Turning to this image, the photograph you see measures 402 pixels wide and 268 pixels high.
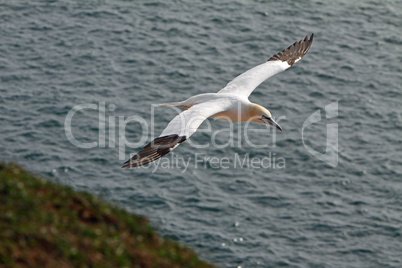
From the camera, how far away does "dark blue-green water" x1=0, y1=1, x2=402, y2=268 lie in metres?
28.2

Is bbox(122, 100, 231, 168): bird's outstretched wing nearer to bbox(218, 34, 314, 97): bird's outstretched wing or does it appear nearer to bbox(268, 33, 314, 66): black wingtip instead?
bbox(218, 34, 314, 97): bird's outstretched wing

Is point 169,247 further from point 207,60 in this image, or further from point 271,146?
point 207,60

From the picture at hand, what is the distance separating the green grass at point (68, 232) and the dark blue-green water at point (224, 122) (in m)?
8.18

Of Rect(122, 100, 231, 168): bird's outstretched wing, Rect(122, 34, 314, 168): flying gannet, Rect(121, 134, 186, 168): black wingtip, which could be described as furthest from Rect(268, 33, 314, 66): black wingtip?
Rect(121, 134, 186, 168): black wingtip

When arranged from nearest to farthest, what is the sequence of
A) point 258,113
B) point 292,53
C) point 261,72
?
1. point 258,113
2. point 261,72
3. point 292,53

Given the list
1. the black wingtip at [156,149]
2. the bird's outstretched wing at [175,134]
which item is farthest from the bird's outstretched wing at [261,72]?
the black wingtip at [156,149]

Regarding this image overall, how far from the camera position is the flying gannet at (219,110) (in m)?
13.5

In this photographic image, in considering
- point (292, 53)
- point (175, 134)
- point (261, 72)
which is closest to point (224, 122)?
point (292, 53)

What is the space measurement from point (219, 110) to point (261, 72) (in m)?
3.75

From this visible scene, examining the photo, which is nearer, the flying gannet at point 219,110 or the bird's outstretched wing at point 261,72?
the flying gannet at point 219,110

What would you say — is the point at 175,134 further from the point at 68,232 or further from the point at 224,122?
the point at 224,122

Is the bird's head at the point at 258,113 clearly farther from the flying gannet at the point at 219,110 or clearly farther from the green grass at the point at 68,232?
the green grass at the point at 68,232

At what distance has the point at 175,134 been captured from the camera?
13.9 meters

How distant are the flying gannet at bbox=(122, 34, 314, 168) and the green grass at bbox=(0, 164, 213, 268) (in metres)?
2.99
